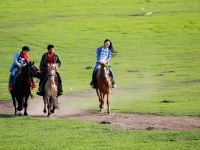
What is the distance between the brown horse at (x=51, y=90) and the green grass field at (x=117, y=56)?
1.42 meters

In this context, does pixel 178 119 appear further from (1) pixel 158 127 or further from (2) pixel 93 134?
(2) pixel 93 134

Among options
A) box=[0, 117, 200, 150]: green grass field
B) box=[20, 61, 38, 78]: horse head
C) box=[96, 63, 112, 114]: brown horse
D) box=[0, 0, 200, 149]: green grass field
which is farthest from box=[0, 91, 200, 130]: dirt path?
box=[20, 61, 38, 78]: horse head

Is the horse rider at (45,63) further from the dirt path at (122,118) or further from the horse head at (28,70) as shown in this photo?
the dirt path at (122,118)

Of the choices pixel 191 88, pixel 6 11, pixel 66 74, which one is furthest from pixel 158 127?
pixel 6 11

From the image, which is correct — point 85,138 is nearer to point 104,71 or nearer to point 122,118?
point 122,118

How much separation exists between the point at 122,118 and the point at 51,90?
8.99 feet

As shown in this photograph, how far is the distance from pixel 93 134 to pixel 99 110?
6.53 meters

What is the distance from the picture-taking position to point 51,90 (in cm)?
2661

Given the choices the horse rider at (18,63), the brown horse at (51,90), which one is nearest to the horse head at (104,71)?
the brown horse at (51,90)

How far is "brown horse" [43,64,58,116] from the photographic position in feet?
86.2

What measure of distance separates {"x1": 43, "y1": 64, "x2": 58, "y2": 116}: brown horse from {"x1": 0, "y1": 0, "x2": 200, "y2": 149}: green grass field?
1.42 metres

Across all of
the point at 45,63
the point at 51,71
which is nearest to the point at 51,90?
the point at 51,71

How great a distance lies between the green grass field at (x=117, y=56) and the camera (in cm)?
2112

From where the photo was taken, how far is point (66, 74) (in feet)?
137
